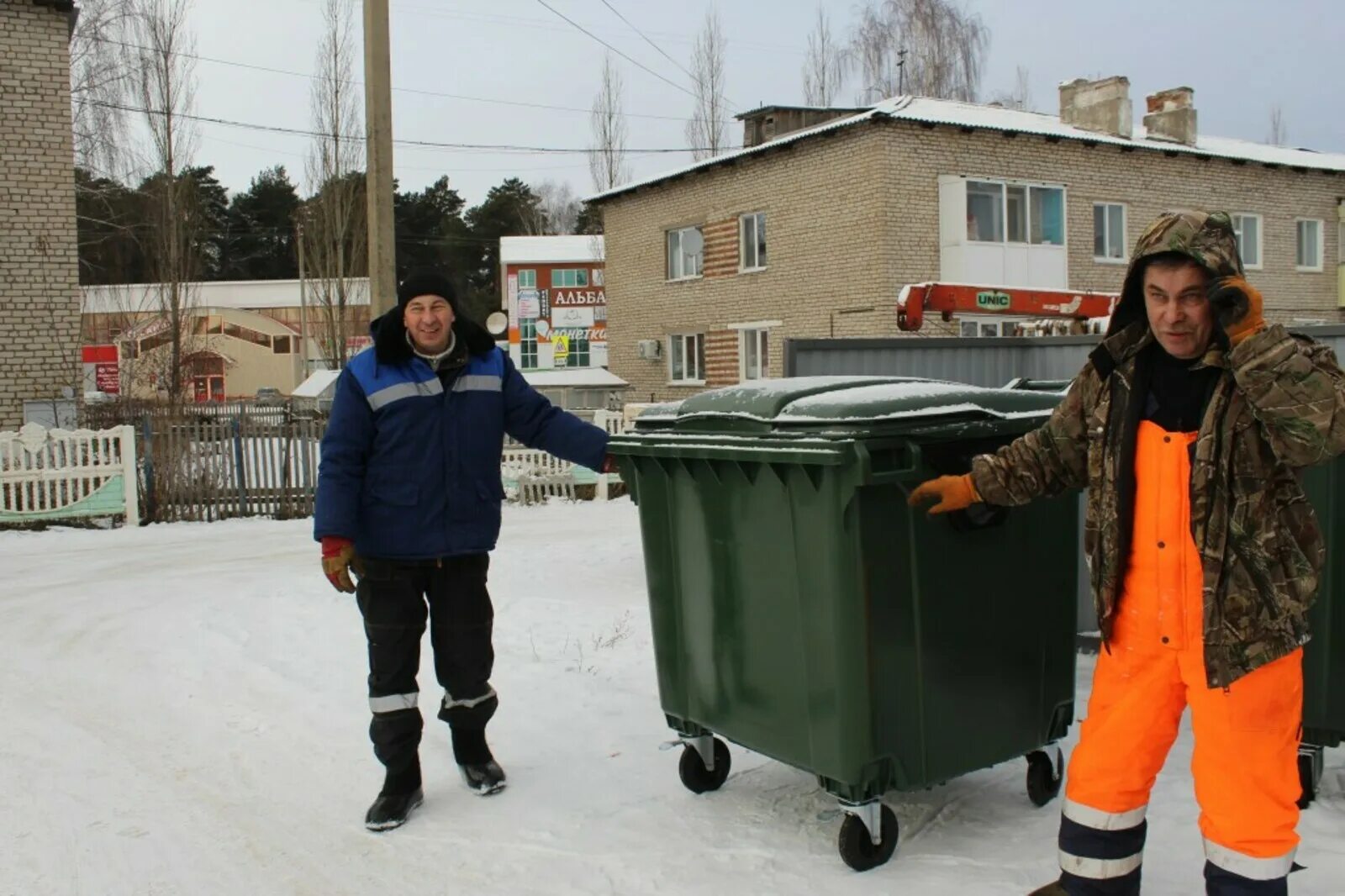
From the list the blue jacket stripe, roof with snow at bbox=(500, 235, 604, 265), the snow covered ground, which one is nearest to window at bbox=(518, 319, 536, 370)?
roof with snow at bbox=(500, 235, 604, 265)

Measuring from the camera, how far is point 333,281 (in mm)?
31047

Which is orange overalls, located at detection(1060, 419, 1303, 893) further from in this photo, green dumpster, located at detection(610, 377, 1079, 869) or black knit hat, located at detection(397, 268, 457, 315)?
black knit hat, located at detection(397, 268, 457, 315)

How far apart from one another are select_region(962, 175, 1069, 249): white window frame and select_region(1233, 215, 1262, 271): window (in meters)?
5.43

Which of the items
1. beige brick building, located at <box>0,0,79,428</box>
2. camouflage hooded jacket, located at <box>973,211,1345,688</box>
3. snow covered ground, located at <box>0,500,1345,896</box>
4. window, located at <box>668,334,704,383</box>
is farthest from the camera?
window, located at <box>668,334,704,383</box>

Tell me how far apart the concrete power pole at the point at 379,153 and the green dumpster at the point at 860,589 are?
6.32 m

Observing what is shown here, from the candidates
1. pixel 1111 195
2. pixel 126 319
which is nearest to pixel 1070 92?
pixel 1111 195

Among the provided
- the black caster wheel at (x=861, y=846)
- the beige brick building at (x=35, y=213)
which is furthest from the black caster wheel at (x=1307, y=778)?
the beige brick building at (x=35, y=213)

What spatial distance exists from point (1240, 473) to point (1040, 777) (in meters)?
1.56

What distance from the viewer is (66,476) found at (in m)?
11.9

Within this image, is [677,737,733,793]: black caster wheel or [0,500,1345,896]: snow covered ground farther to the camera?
[677,737,733,793]: black caster wheel

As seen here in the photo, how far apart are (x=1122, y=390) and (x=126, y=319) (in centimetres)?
2807

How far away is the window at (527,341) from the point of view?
4728 centimetres

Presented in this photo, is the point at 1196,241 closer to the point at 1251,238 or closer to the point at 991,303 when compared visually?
the point at 991,303

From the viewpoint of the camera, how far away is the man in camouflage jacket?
7.72 ft
